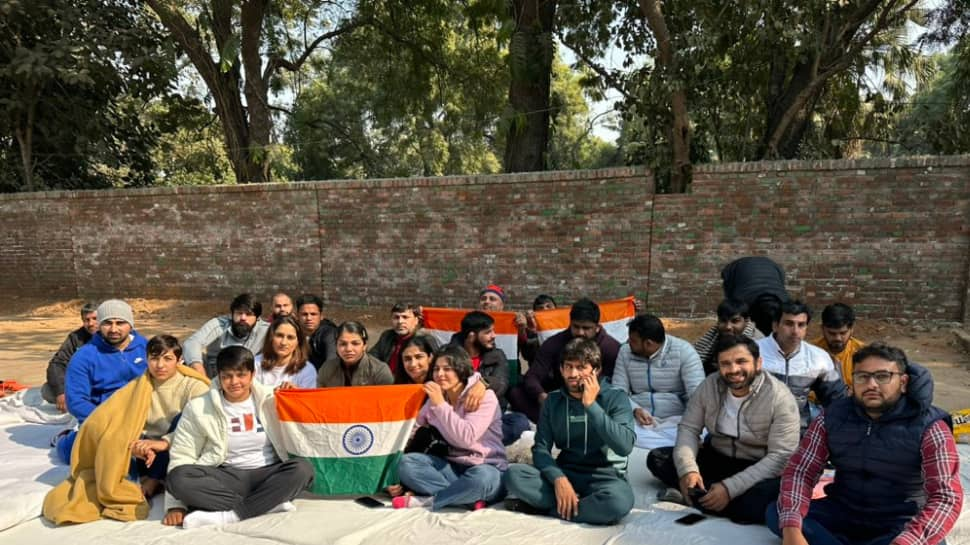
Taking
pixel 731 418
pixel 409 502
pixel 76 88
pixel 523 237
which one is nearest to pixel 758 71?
pixel 523 237

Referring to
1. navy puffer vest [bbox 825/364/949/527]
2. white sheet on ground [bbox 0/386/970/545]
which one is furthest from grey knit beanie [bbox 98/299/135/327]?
navy puffer vest [bbox 825/364/949/527]

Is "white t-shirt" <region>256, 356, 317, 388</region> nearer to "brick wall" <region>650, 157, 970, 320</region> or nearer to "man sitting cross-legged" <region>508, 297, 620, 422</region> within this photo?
"man sitting cross-legged" <region>508, 297, 620, 422</region>

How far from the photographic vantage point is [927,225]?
7527 mm

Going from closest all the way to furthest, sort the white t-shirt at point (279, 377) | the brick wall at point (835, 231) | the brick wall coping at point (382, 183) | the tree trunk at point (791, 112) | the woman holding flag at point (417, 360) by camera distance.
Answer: the woman holding flag at point (417, 360) → the white t-shirt at point (279, 377) → the brick wall at point (835, 231) → the brick wall coping at point (382, 183) → the tree trunk at point (791, 112)

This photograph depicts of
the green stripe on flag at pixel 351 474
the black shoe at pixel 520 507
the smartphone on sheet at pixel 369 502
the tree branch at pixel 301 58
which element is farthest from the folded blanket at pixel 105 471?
the tree branch at pixel 301 58

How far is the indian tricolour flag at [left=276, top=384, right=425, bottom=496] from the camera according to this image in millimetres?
3678

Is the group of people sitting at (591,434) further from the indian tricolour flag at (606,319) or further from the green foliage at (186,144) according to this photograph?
the green foliage at (186,144)

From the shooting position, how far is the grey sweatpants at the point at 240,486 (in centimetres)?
335

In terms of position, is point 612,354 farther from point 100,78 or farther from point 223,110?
point 100,78

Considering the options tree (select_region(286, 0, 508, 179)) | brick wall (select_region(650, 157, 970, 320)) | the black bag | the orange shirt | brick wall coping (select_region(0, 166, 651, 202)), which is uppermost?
tree (select_region(286, 0, 508, 179))

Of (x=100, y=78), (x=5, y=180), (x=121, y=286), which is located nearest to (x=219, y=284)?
(x=121, y=286)

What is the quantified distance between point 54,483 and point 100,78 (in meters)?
10.6

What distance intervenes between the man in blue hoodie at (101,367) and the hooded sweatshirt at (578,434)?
9.82 ft

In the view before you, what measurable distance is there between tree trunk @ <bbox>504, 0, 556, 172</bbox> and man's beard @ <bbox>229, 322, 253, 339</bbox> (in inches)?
234
